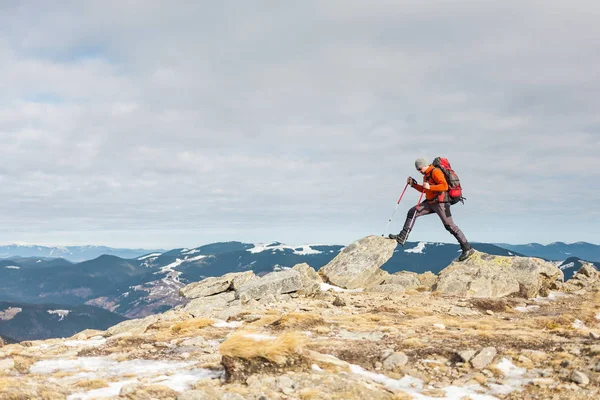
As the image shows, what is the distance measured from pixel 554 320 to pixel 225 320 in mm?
15614

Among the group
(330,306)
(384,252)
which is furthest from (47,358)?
(384,252)

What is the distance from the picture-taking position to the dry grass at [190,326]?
58.5 ft

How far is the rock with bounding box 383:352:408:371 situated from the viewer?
11.3 metres

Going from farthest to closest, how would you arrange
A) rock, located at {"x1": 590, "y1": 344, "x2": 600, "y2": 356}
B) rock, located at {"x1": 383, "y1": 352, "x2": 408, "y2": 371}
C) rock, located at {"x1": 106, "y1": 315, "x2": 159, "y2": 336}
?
rock, located at {"x1": 106, "y1": 315, "x2": 159, "y2": 336}
rock, located at {"x1": 383, "y1": 352, "x2": 408, "y2": 371}
rock, located at {"x1": 590, "y1": 344, "x2": 600, "y2": 356}

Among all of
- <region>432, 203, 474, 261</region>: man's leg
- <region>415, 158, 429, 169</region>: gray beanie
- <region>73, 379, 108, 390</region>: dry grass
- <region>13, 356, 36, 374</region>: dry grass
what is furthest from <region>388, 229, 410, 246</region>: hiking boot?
<region>13, 356, 36, 374</region>: dry grass

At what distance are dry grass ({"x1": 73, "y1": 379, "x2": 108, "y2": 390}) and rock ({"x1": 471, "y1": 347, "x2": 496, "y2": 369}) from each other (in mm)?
10089

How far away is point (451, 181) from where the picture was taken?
76.9 feet

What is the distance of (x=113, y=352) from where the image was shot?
48.4 ft

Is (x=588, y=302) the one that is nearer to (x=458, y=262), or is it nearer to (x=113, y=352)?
(x=458, y=262)

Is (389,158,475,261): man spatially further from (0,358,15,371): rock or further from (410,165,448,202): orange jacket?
(0,358,15,371): rock

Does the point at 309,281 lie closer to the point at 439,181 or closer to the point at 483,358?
the point at 439,181

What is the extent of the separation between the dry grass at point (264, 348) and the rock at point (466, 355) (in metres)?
4.70

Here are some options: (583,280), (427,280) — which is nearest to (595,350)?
(427,280)

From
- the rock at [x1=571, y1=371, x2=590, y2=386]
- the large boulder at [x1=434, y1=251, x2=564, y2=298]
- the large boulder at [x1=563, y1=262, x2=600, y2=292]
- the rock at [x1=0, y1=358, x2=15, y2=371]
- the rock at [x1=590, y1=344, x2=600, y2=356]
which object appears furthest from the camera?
the large boulder at [x1=563, y1=262, x2=600, y2=292]
